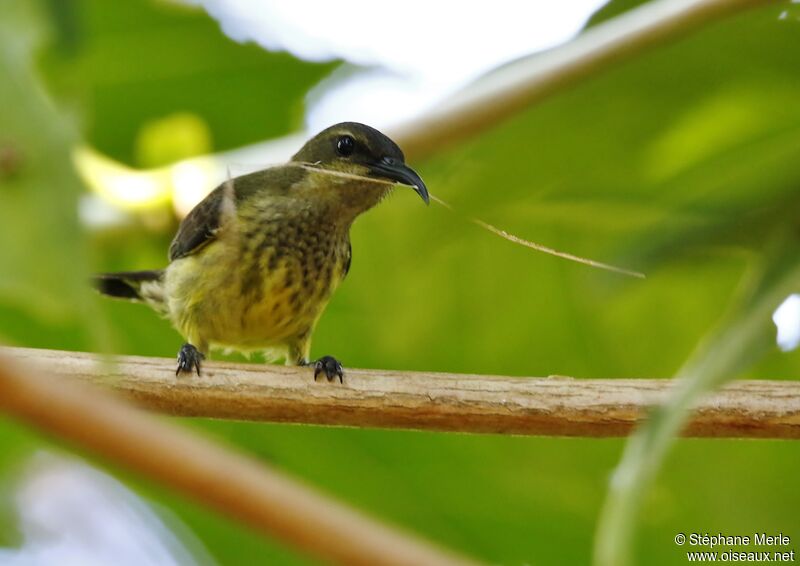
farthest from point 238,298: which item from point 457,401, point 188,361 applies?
point 457,401

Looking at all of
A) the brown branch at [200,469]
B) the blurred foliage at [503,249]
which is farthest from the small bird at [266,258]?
the brown branch at [200,469]

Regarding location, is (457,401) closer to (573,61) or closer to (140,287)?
(573,61)

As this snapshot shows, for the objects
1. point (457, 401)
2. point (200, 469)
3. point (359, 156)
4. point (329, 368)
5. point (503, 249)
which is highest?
point (359, 156)

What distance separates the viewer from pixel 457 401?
2.14 metres

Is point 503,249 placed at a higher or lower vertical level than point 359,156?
lower

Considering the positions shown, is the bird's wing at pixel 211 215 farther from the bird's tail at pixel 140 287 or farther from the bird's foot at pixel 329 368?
the bird's foot at pixel 329 368

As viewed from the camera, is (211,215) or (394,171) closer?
(394,171)

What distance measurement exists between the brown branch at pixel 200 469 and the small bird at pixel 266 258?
130 inches

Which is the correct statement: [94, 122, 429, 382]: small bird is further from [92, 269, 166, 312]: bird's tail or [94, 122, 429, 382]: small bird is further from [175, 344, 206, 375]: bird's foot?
[175, 344, 206, 375]: bird's foot

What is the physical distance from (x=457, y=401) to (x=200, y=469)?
5.42 ft

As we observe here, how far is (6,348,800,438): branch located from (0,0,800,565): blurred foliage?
0.25 metres

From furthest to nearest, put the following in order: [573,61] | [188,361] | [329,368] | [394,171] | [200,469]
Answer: [394,171], [329,368], [188,361], [573,61], [200,469]

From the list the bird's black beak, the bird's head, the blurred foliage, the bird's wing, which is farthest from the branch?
the bird's wing

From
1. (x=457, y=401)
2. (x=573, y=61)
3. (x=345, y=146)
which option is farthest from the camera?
(x=345, y=146)
